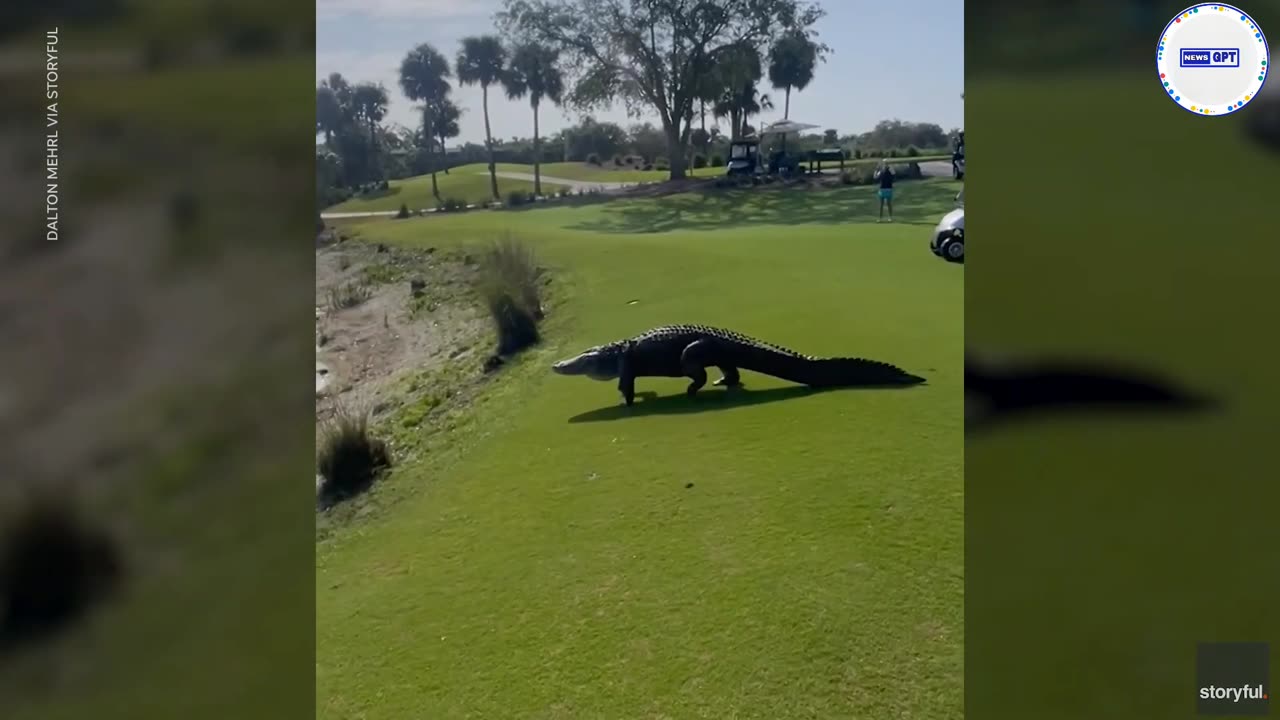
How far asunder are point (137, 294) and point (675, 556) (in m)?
2.28

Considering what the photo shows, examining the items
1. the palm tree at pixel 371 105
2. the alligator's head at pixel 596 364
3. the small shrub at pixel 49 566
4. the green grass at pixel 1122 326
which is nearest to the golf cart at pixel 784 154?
the green grass at pixel 1122 326

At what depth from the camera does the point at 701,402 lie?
372cm

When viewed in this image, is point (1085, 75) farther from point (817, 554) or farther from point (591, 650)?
point (591, 650)

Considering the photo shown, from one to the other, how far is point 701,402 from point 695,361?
180mm

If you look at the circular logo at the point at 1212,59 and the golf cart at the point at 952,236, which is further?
the golf cart at the point at 952,236

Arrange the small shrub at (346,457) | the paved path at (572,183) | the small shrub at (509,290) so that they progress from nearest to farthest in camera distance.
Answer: the small shrub at (346,457)
the paved path at (572,183)
the small shrub at (509,290)

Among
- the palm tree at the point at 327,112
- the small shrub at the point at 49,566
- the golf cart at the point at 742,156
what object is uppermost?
the palm tree at the point at 327,112

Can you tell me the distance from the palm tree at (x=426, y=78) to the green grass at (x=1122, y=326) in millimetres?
2042

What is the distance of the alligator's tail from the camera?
140 inches

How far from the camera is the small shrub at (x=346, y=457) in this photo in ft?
11.0

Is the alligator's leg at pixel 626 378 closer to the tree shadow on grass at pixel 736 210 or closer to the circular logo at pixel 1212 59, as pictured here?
the tree shadow on grass at pixel 736 210

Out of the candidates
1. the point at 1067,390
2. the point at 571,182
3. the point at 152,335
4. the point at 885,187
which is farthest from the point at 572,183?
the point at 1067,390

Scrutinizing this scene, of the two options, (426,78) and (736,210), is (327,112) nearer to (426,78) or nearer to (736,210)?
(426,78)

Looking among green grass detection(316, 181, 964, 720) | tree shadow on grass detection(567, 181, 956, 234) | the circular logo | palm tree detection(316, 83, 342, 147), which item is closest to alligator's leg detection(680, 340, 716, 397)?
green grass detection(316, 181, 964, 720)
